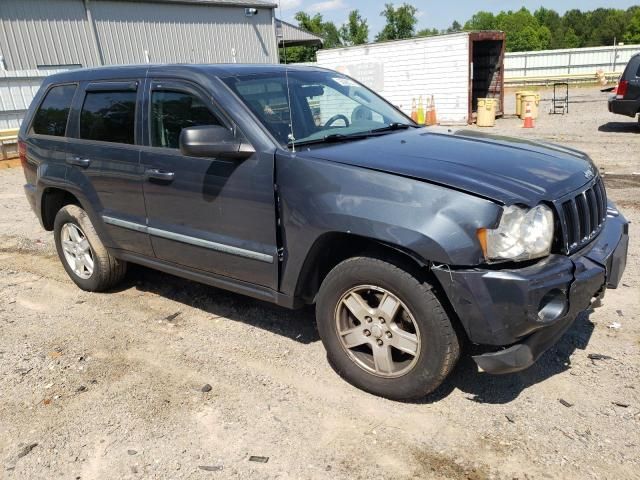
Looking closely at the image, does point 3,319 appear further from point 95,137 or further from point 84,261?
point 95,137

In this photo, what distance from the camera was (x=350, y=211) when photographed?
119 inches

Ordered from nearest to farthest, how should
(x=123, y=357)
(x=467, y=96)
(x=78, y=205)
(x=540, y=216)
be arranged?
(x=540, y=216)
(x=123, y=357)
(x=78, y=205)
(x=467, y=96)

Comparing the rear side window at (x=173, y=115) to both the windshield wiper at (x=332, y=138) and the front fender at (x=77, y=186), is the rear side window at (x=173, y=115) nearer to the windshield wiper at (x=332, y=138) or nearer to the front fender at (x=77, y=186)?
the windshield wiper at (x=332, y=138)

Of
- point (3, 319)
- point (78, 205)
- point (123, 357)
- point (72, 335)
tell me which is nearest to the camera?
point (123, 357)

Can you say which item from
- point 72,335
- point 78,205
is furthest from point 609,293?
point 78,205

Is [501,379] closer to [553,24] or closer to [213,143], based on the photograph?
[213,143]

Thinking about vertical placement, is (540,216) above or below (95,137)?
below

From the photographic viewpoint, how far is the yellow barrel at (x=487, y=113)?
16250mm

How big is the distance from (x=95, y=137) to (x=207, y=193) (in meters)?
1.44

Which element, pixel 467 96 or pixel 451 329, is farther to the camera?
pixel 467 96

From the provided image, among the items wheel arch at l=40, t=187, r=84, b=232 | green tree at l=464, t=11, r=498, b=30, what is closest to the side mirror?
wheel arch at l=40, t=187, r=84, b=232

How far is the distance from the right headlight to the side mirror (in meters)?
1.51

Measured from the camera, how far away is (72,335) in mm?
4387

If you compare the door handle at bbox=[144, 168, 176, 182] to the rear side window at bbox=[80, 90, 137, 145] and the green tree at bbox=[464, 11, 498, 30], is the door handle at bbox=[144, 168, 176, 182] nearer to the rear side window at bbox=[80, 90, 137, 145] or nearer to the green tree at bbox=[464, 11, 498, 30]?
the rear side window at bbox=[80, 90, 137, 145]
